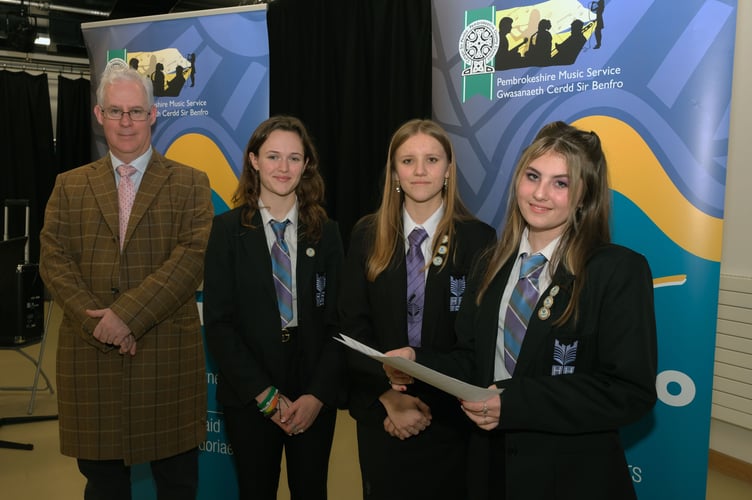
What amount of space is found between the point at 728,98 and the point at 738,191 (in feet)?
4.54

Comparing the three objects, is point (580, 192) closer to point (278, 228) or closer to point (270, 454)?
point (278, 228)

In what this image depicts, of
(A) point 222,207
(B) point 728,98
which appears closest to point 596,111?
(B) point 728,98

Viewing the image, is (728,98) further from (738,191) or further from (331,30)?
(331,30)

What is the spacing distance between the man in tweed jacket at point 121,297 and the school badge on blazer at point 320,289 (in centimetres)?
47

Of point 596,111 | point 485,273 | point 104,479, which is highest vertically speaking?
point 596,111

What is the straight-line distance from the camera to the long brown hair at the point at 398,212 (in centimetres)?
195

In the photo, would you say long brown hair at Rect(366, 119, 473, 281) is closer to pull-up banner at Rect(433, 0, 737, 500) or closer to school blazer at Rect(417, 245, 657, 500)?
school blazer at Rect(417, 245, 657, 500)

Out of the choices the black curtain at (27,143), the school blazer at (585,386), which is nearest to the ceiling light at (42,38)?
the black curtain at (27,143)

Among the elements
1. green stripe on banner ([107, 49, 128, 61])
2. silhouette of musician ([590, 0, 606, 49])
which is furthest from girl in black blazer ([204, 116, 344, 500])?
green stripe on banner ([107, 49, 128, 61])

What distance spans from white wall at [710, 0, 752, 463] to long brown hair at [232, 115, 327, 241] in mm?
2284

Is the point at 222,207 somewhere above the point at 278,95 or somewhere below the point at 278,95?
below

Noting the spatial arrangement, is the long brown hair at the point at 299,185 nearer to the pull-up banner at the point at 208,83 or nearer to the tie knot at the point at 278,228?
the tie knot at the point at 278,228

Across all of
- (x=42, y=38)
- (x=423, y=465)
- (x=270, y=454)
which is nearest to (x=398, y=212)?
(x=423, y=465)

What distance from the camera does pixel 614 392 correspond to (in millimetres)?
1336
